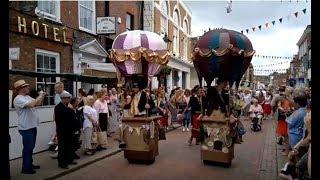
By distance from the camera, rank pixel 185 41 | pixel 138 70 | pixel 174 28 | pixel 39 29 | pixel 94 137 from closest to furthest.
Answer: pixel 138 70 → pixel 94 137 → pixel 39 29 → pixel 174 28 → pixel 185 41

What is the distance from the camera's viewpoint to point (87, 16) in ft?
53.5

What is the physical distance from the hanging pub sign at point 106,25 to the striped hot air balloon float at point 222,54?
881cm

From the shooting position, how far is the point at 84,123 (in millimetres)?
9016

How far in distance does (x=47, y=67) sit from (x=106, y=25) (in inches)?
162

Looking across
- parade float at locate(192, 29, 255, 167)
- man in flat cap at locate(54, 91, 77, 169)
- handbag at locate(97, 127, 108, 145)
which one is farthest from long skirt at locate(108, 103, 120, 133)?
parade float at locate(192, 29, 255, 167)

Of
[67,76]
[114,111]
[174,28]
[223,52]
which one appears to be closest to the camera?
[223,52]

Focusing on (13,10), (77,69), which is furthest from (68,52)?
(13,10)

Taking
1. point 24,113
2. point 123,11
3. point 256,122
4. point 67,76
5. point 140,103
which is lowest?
point 256,122

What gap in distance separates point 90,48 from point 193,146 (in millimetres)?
7286

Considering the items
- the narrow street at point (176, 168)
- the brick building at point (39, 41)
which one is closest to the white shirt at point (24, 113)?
the narrow street at point (176, 168)

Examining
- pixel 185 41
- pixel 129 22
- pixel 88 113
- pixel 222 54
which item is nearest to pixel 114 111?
pixel 88 113

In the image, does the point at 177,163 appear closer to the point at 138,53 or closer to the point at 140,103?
the point at 140,103

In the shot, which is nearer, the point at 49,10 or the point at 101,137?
the point at 101,137

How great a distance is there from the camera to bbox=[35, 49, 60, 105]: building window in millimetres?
12711
